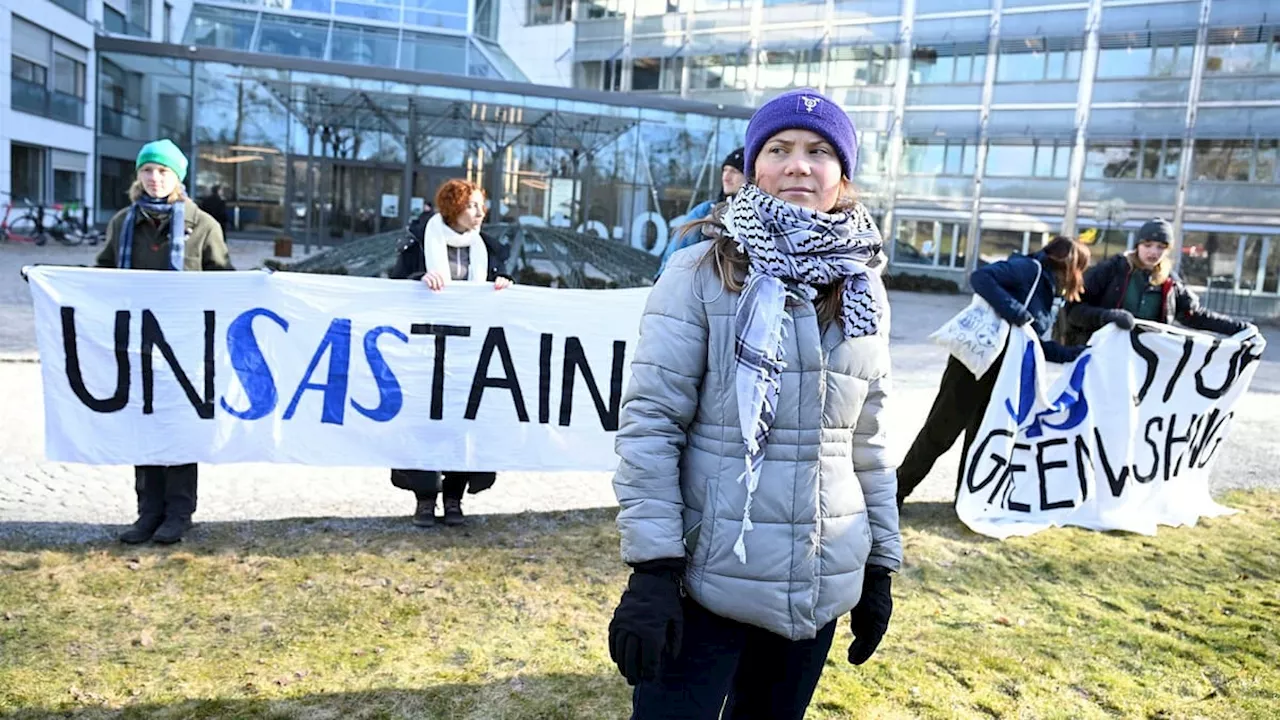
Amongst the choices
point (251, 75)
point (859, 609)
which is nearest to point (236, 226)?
point (251, 75)

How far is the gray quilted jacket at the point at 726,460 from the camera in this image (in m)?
2.15

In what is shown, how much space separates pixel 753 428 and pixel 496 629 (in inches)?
94.5

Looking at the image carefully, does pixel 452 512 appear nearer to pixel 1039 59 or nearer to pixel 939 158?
pixel 939 158

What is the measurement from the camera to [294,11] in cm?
3447

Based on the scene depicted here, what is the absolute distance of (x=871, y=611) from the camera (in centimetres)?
245

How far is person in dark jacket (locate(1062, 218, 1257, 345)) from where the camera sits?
6.45 meters

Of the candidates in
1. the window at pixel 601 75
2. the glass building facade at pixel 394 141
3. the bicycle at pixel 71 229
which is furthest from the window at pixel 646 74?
the bicycle at pixel 71 229

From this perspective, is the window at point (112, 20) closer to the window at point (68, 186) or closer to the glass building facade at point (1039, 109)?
the window at point (68, 186)

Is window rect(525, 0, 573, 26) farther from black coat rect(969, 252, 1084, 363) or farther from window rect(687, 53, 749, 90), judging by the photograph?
black coat rect(969, 252, 1084, 363)

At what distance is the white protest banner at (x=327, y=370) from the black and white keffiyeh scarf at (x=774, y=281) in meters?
3.30

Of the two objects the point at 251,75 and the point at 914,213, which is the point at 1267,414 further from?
the point at 914,213

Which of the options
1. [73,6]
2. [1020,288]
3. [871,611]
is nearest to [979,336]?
[1020,288]

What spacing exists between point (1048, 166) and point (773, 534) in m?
41.8

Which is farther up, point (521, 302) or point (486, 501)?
point (521, 302)
